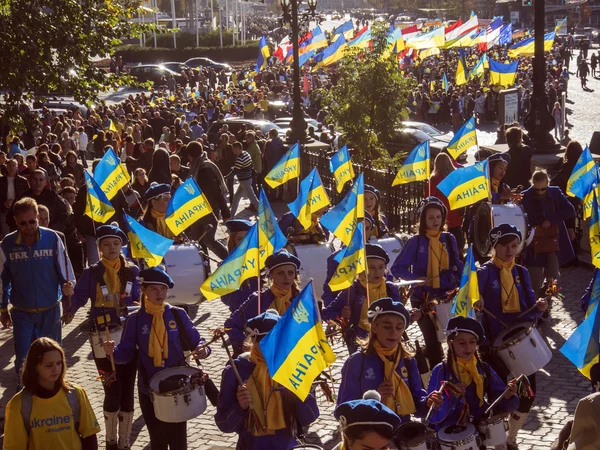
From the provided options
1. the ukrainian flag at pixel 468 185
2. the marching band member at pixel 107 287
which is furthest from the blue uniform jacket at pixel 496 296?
the marching band member at pixel 107 287

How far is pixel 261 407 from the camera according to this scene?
6.23 m

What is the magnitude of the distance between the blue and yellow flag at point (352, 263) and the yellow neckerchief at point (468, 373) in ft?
5.40

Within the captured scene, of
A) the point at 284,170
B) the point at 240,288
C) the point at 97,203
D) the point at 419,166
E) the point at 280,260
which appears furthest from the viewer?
the point at 284,170

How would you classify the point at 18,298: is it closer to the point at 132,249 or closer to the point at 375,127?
the point at 132,249

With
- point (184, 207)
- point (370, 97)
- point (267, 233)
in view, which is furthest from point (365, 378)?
point (370, 97)

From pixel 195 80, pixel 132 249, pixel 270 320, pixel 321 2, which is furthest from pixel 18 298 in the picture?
pixel 321 2

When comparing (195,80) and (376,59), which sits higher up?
(376,59)

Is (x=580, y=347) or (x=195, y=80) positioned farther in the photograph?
(x=195, y=80)

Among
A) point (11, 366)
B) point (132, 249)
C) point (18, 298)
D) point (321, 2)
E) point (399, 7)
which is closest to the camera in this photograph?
point (18, 298)

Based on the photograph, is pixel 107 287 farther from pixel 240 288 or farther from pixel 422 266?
pixel 422 266

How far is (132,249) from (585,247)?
6.94m

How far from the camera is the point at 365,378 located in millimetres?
6500

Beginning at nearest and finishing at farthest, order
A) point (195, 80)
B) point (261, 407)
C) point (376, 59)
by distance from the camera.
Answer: point (261, 407) → point (376, 59) → point (195, 80)

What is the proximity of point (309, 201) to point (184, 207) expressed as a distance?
1.42 metres
